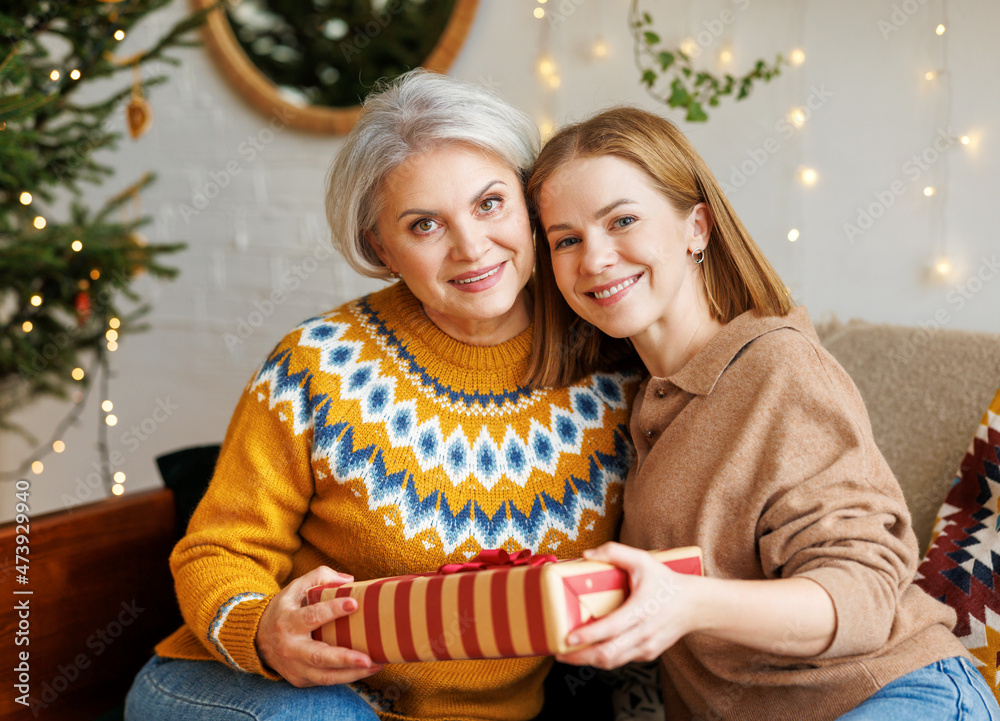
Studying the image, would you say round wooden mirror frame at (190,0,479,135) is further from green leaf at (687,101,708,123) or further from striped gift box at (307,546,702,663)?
striped gift box at (307,546,702,663)

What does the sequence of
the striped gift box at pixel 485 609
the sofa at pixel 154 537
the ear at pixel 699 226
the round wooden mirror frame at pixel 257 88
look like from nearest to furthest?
the striped gift box at pixel 485 609, the ear at pixel 699 226, the sofa at pixel 154 537, the round wooden mirror frame at pixel 257 88

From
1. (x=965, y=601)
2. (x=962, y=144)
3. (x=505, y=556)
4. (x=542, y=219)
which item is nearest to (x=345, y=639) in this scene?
(x=505, y=556)

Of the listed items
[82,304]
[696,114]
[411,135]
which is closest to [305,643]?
[411,135]

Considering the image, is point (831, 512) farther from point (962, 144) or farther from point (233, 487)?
point (962, 144)

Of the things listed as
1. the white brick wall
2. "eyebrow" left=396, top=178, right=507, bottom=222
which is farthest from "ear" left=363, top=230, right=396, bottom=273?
the white brick wall

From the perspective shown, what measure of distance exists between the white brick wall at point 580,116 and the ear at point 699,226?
63cm

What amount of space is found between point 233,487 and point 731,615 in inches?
29.4

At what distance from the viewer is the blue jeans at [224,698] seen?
1031 mm

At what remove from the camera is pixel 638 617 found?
0.78m

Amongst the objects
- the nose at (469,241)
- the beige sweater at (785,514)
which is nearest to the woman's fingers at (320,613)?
the beige sweater at (785,514)

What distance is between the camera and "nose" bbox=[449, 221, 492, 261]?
3.82 feet

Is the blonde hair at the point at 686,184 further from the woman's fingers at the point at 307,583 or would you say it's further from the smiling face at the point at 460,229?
the woman's fingers at the point at 307,583

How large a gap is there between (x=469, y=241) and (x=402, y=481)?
0.37 metres

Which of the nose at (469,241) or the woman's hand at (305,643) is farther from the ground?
the nose at (469,241)
